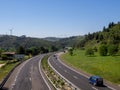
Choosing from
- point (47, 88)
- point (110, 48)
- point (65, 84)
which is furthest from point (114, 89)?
point (110, 48)

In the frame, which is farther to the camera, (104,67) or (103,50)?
(103,50)

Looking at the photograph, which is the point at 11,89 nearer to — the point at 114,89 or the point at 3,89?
the point at 3,89

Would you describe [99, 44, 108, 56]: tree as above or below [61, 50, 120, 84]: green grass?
above

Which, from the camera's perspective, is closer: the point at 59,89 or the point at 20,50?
the point at 59,89

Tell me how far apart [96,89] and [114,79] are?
12250 mm

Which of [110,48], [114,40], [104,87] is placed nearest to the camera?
[104,87]

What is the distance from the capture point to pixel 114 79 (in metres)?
54.4

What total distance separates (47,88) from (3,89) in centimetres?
670

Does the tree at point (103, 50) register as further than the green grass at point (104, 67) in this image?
Yes

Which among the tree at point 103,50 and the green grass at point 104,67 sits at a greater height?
the tree at point 103,50

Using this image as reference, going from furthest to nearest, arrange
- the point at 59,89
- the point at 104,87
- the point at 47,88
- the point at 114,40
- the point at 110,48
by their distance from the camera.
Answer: the point at 114,40, the point at 110,48, the point at 104,87, the point at 47,88, the point at 59,89

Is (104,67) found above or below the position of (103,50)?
below

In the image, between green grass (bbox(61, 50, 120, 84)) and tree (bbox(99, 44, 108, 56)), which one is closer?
green grass (bbox(61, 50, 120, 84))

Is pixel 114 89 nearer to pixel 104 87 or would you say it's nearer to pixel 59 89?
pixel 104 87
